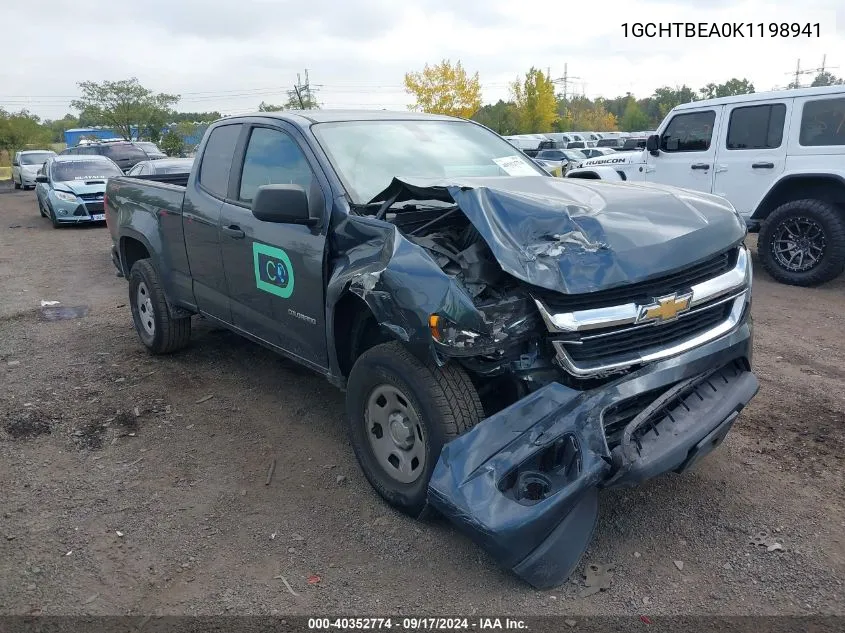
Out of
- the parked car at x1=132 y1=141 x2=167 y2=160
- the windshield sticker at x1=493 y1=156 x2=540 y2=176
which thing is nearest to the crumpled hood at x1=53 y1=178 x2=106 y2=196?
the parked car at x1=132 y1=141 x2=167 y2=160

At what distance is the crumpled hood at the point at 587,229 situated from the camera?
274cm

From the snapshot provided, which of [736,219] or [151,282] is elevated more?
[736,219]

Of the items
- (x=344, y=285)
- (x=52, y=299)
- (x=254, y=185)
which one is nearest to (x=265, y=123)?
(x=254, y=185)

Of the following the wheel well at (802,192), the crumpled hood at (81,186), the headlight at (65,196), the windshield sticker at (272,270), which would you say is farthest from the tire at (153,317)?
the crumpled hood at (81,186)

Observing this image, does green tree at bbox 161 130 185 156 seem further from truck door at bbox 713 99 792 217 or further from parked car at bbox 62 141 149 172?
truck door at bbox 713 99 792 217

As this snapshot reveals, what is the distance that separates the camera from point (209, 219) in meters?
4.59

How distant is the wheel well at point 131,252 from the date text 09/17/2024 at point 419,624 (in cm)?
425

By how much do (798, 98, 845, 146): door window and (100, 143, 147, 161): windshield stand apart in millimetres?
17087

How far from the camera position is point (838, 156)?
24.2ft

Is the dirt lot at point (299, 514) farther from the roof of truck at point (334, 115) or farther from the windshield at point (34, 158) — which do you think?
the windshield at point (34, 158)

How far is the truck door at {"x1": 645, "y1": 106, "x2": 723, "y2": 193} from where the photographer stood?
28.1 ft

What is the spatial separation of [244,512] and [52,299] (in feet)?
19.6

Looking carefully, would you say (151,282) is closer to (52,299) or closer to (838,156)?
(52,299)

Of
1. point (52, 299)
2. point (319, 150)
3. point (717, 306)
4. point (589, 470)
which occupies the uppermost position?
point (319, 150)
